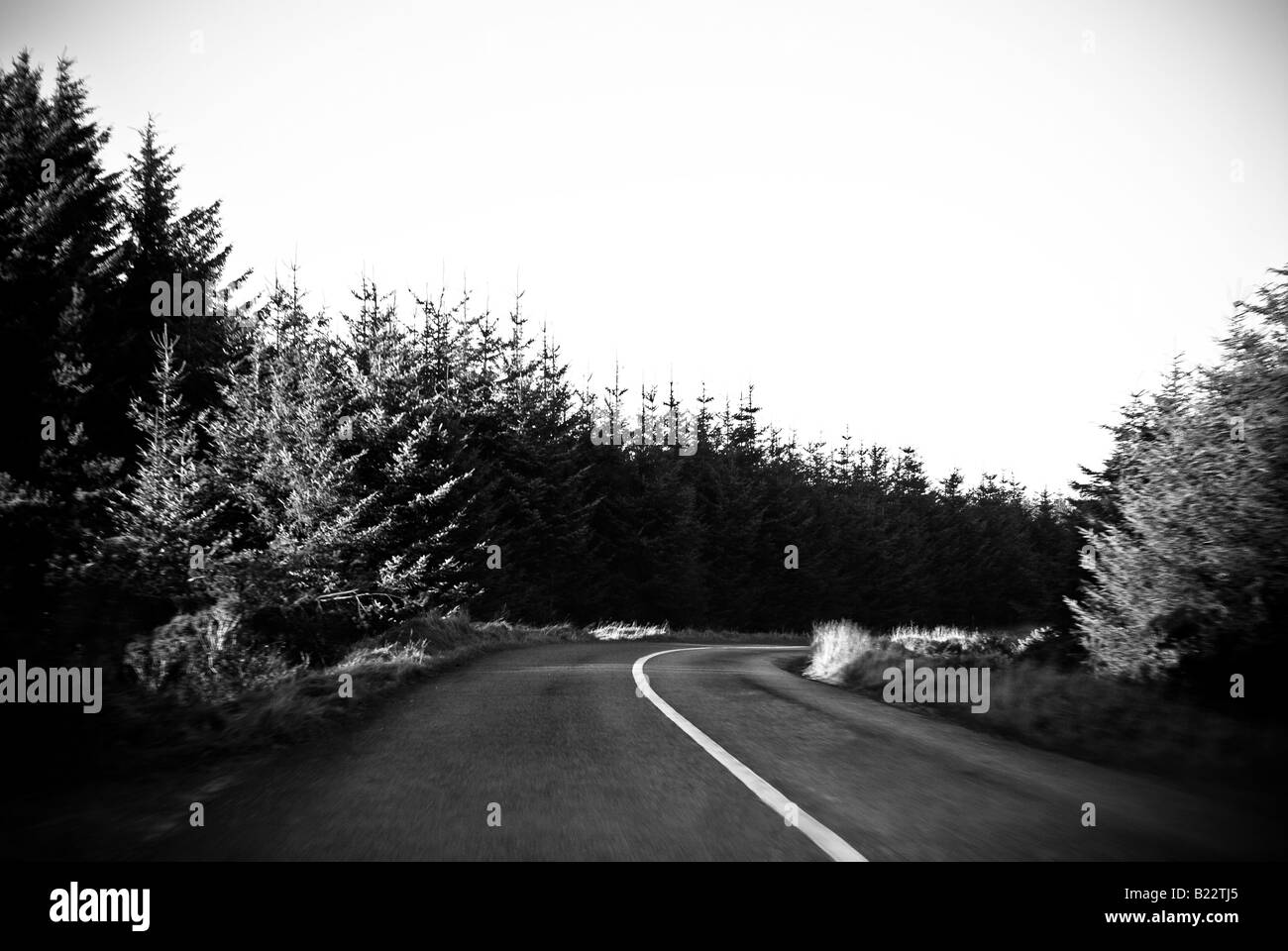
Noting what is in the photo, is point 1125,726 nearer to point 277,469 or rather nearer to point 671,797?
point 671,797

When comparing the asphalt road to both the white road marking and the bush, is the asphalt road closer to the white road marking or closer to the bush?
the white road marking

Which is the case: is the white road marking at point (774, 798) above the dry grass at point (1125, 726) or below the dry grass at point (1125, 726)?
above

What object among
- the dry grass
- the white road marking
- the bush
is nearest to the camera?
the white road marking

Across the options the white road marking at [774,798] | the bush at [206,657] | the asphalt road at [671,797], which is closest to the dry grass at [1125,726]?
the asphalt road at [671,797]

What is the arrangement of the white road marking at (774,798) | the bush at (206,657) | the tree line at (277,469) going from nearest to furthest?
the white road marking at (774,798)
the bush at (206,657)
the tree line at (277,469)

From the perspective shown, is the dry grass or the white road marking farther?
the dry grass

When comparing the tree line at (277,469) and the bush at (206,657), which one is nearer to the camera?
the bush at (206,657)

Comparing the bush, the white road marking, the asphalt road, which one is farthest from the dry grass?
the bush

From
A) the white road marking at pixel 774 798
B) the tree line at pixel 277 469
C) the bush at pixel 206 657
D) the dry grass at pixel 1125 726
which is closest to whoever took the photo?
the white road marking at pixel 774 798

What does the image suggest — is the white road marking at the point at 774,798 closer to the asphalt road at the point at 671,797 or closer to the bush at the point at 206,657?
the asphalt road at the point at 671,797

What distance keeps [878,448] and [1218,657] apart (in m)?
85.0

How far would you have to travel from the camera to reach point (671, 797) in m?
4.91

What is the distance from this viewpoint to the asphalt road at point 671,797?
393 centimetres

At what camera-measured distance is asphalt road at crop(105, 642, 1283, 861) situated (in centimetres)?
393
